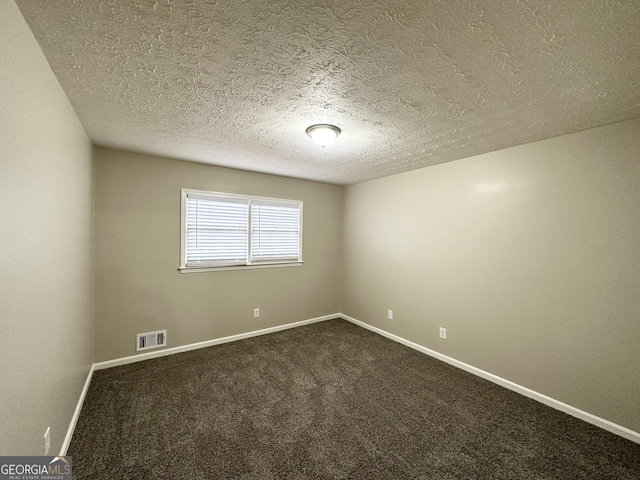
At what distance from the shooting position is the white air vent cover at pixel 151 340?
3.21 meters

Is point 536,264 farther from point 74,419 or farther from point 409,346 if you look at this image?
point 74,419

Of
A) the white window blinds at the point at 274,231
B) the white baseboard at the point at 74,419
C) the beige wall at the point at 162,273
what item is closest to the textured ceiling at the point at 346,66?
the beige wall at the point at 162,273

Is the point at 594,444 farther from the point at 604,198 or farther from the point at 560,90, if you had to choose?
the point at 560,90

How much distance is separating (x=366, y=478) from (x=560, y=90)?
270 cm

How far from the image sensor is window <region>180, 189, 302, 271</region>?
3545 millimetres

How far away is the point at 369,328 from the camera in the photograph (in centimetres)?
443

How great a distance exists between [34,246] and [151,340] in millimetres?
2342

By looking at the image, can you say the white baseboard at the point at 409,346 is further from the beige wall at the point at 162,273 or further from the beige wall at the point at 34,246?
the beige wall at the point at 34,246

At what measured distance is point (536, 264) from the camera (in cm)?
262

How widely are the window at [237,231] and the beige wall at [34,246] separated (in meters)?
1.41

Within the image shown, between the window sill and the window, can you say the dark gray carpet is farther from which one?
the window

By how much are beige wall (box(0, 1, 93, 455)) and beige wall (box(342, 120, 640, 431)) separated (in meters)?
3.57

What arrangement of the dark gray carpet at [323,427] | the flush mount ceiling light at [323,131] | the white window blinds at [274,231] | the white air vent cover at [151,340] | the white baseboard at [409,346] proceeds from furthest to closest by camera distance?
the white window blinds at [274,231] → the white air vent cover at [151,340] → the flush mount ceiling light at [323,131] → the white baseboard at [409,346] → the dark gray carpet at [323,427]

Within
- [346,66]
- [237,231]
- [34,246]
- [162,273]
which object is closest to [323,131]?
[346,66]
